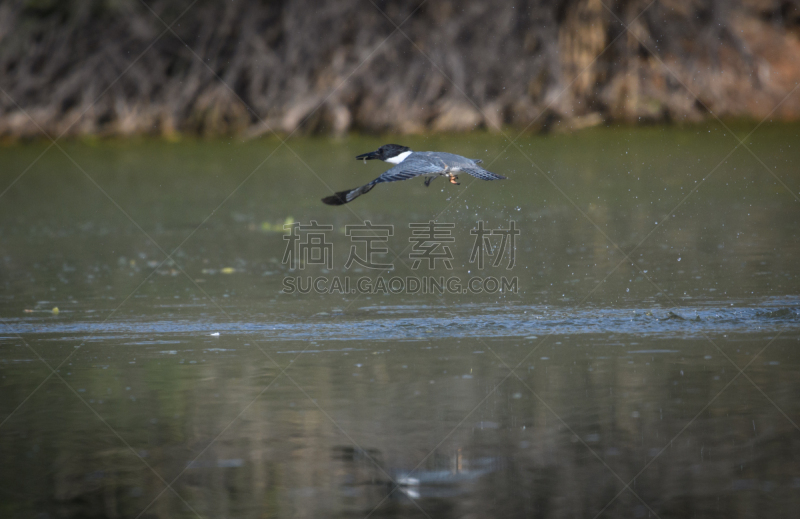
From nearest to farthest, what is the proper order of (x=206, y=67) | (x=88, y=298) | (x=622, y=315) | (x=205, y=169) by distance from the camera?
1. (x=622, y=315)
2. (x=88, y=298)
3. (x=205, y=169)
4. (x=206, y=67)

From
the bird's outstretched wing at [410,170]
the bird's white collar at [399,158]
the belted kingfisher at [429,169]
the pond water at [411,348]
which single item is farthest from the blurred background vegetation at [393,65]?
the bird's outstretched wing at [410,170]

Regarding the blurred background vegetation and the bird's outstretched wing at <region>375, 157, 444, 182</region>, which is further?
the blurred background vegetation

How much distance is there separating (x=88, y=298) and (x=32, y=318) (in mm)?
644

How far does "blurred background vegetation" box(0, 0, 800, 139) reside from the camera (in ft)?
58.0

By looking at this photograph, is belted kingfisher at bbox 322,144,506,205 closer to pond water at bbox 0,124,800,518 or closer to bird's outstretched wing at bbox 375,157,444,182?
bird's outstretched wing at bbox 375,157,444,182

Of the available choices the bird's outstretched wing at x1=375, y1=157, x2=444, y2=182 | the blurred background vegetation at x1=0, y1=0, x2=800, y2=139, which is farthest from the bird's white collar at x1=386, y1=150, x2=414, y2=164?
the blurred background vegetation at x1=0, y1=0, x2=800, y2=139

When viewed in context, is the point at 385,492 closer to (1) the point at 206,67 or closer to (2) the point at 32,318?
(2) the point at 32,318

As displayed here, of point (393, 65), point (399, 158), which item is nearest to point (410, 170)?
point (399, 158)

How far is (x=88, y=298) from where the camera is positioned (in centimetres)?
791

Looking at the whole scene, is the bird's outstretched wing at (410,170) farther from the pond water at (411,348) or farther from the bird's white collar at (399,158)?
the pond water at (411,348)

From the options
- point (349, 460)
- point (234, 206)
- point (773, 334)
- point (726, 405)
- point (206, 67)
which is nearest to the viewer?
point (349, 460)

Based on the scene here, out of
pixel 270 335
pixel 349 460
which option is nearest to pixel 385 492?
pixel 349 460

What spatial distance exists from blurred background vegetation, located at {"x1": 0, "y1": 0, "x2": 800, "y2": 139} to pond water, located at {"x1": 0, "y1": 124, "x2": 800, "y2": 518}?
4886mm

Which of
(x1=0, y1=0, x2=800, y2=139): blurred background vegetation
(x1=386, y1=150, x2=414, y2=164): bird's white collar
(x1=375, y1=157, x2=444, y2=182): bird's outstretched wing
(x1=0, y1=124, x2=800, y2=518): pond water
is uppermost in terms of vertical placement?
(x1=0, y1=0, x2=800, y2=139): blurred background vegetation
